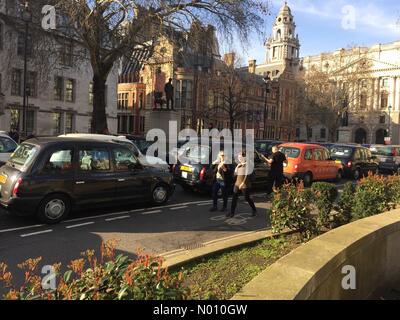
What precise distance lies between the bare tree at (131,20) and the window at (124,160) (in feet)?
32.6

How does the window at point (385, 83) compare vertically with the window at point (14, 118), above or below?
above

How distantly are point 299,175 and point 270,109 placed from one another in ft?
203

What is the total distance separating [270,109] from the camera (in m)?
76.3

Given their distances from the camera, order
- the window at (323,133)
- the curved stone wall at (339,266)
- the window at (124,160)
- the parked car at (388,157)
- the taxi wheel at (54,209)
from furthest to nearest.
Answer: the window at (323,133)
the parked car at (388,157)
the window at (124,160)
the taxi wheel at (54,209)
the curved stone wall at (339,266)

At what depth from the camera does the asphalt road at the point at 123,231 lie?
6.82 meters

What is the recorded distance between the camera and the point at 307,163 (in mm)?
16375

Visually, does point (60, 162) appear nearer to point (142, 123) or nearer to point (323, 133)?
point (142, 123)

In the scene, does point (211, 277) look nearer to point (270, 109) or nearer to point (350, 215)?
point (350, 215)

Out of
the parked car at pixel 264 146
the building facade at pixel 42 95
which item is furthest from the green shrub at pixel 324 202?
the building facade at pixel 42 95

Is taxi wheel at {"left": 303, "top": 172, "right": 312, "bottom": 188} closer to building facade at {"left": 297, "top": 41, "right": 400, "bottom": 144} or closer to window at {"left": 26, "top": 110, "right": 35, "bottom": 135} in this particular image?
window at {"left": 26, "top": 110, "right": 35, "bottom": 135}

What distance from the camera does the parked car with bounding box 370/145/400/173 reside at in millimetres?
25198

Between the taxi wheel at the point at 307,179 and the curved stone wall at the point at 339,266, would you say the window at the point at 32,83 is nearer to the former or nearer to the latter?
the taxi wheel at the point at 307,179
